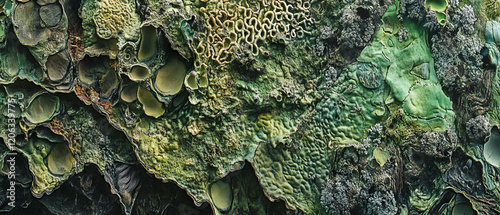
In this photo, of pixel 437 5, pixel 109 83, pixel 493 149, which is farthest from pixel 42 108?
pixel 493 149

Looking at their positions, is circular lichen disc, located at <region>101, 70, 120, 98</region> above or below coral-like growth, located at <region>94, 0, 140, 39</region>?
below

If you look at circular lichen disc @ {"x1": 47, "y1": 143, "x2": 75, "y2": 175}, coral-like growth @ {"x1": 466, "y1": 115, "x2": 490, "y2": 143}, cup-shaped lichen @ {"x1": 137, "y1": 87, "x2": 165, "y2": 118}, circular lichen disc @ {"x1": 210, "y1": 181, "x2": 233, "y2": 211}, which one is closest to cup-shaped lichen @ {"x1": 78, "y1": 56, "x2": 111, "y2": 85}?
cup-shaped lichen @ {"x1": 137, "y1": 87, "x2": 165, "y2": 118}

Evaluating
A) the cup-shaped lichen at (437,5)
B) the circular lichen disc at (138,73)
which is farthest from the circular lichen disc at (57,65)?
the cup-shaped lichen at (437,5)

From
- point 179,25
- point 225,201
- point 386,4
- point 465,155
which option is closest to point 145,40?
point 179,25

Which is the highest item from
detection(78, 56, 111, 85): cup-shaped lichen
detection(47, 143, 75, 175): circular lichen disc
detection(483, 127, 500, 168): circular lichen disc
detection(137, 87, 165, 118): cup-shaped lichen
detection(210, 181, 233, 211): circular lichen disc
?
detection(78, 56, 111, 85): cup-shaped lichen

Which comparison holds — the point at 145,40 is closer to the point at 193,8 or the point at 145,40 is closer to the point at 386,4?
the point at 193,8

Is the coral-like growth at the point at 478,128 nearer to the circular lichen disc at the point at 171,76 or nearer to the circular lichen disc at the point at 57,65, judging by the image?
the circular lichen disc at the point at 171,76

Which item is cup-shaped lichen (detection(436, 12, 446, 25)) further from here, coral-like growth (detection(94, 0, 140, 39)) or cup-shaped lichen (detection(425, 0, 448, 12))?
coral-like growth (detection(94, 0, 140, 39))
